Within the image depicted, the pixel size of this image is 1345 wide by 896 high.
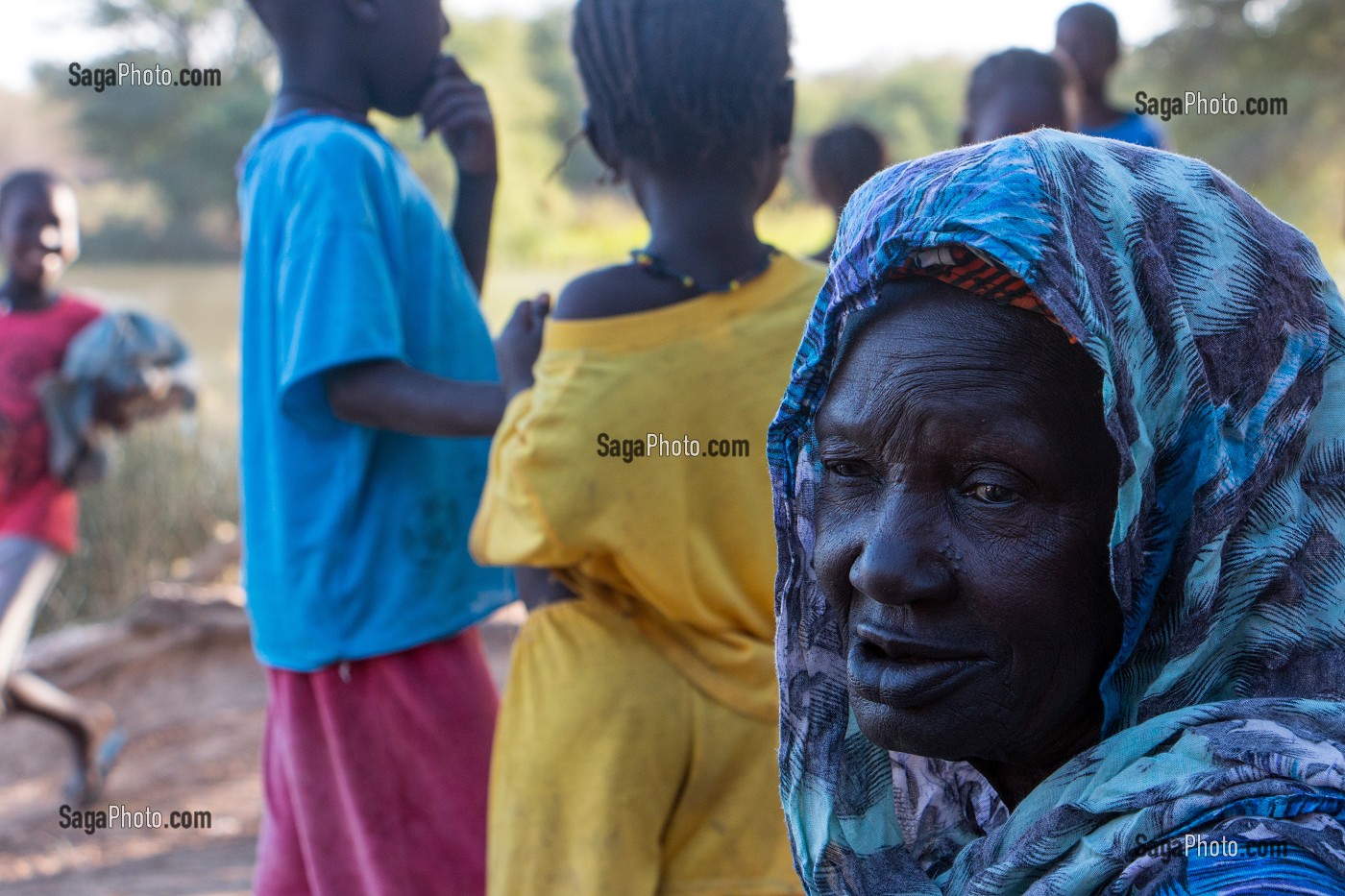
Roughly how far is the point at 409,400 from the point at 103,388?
3.27m

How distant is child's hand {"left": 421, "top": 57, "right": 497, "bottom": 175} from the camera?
9.60ft

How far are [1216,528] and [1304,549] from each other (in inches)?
4.5

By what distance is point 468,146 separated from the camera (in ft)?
9.91

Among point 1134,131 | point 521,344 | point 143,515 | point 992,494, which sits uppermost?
point 1134,131

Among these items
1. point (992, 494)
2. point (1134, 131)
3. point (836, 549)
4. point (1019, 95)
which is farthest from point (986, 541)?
point (1134, 131)

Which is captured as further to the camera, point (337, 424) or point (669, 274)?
point (337, 424)

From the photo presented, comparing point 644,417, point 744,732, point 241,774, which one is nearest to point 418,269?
point 644,417

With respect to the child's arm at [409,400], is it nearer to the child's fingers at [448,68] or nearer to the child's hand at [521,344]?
the child's hand at [521,344]

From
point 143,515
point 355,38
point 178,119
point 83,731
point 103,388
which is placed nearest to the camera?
point 355,38

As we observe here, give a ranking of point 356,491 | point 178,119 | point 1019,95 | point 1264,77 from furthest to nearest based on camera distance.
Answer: point 178,119
point 1264,77
point 1019,95
point 356,491

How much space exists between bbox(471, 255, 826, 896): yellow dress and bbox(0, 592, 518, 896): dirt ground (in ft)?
11.7

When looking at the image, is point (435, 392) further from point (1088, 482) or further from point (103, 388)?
point (103, 388)

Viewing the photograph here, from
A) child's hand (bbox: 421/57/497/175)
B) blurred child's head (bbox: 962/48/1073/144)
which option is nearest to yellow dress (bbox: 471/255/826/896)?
child's hand (bbox: 421/57/497/175)

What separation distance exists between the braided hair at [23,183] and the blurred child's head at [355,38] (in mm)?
3154
